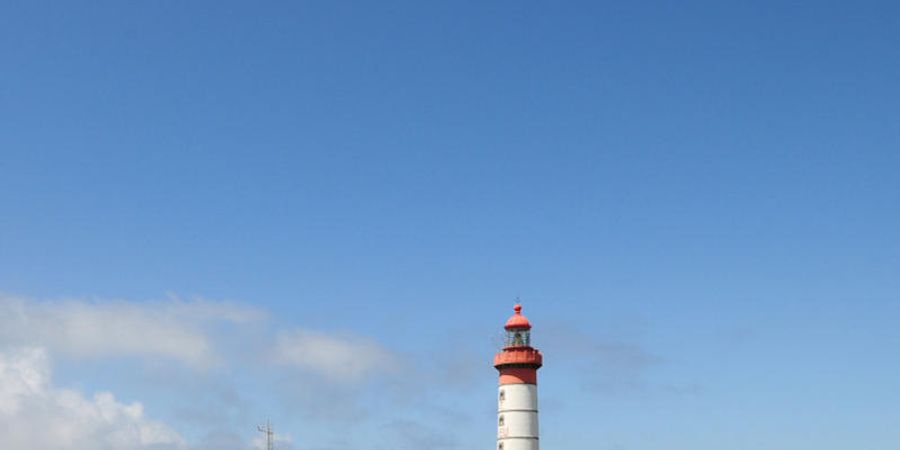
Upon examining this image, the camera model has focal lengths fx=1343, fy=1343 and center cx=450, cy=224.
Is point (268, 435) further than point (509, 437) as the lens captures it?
Yes

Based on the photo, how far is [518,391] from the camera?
106 metres

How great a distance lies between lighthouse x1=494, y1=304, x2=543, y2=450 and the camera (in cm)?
10469

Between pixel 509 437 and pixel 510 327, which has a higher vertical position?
pixel 510 327

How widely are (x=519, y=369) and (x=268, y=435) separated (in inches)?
1098

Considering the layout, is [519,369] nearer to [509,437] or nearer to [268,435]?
[509,437]

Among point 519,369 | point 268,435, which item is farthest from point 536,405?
point 268,435

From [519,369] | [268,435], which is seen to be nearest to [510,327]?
[519,369]

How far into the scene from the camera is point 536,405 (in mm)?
106250

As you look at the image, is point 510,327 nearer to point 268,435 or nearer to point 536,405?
point 536,405

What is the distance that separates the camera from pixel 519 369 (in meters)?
107

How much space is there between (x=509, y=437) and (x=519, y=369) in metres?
5.57

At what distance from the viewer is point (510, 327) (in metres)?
109

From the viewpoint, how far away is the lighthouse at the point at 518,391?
10469cm

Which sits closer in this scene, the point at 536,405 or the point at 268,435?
the point at 536,405
